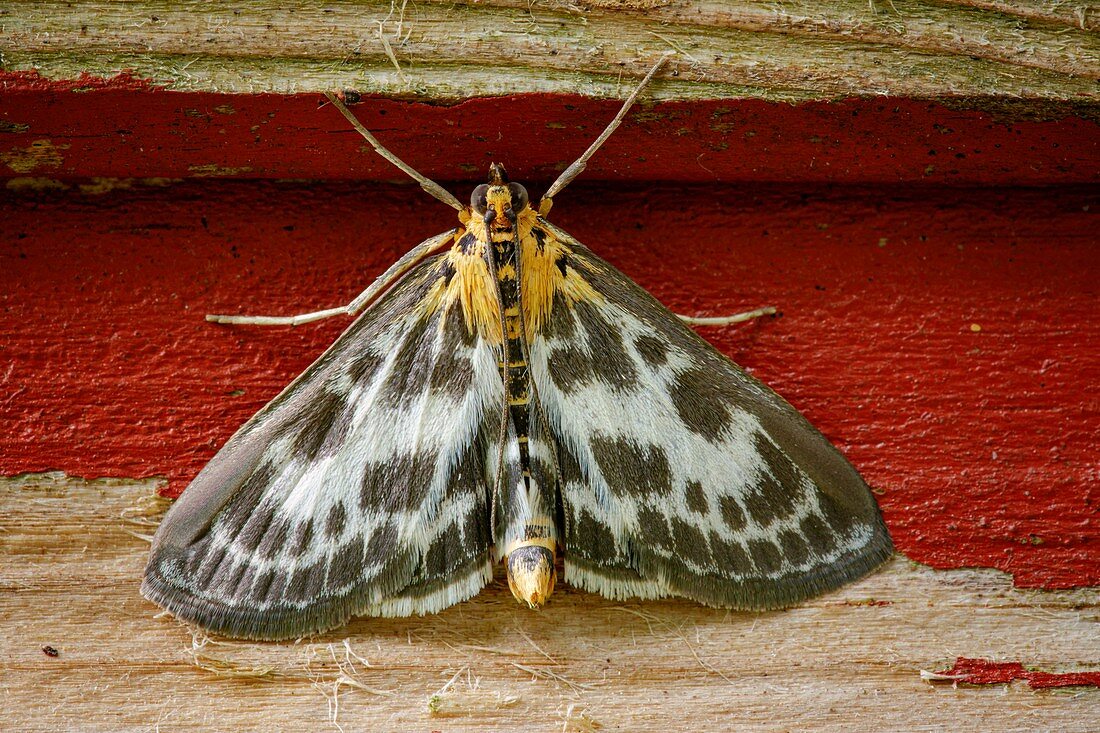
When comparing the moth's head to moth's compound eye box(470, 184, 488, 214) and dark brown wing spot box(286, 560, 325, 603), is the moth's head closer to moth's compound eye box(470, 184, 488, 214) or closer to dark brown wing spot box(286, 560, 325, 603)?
moth's compound eye box(470, 184, 488, 214)

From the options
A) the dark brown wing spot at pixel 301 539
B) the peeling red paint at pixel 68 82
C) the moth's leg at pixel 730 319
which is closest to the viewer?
the peeling red paint at pixel 68 82

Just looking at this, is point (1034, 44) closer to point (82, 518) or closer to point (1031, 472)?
point (1031, 472)

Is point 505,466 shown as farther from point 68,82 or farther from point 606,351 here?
point 68,82

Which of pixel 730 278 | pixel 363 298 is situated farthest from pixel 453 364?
pixel 730 278

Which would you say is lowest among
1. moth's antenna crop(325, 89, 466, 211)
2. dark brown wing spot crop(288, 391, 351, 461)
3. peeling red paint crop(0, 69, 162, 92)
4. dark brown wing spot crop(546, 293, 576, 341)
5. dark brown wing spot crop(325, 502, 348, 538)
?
dark brown wing spot crop(325, 502, 348, 538)

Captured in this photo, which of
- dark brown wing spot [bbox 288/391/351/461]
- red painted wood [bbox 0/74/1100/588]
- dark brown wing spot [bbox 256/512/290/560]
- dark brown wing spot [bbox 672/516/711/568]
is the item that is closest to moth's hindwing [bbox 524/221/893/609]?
dark brown wing spot [bbox 672/516/711/568]

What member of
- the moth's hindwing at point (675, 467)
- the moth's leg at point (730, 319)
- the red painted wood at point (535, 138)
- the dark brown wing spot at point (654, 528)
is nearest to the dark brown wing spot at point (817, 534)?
the moth's hindwing at point (675, 467)

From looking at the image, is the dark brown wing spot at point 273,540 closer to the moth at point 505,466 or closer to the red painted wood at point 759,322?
the moth at point 505,466

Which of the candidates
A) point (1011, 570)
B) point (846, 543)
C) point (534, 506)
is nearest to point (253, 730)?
point (534, 506)
